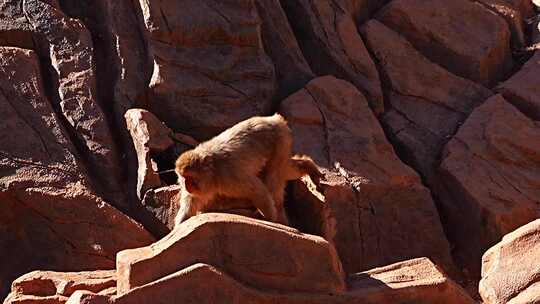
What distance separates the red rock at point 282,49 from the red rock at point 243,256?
4.51 meters

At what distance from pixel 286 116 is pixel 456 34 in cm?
289

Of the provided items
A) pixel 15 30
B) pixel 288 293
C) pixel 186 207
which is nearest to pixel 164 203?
pixel 186 207

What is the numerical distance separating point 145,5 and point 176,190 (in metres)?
2.46

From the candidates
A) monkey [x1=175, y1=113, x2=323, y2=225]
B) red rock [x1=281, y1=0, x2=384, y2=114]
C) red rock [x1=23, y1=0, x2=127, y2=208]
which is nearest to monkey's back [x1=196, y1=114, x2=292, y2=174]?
monkey [x1=175, y1=113, x2=323, y2=225]

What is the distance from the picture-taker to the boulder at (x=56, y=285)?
8.59m

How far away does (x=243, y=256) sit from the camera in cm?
793

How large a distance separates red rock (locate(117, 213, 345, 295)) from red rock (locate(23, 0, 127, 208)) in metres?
3.25

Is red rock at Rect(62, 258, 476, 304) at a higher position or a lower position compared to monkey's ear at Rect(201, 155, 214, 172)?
lower

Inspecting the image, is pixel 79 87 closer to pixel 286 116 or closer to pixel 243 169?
pixel 286 116

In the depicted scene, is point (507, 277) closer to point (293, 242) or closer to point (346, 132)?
point (293, 242)

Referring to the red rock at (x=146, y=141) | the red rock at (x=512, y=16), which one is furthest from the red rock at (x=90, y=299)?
the red rock at (x=512, y=16)

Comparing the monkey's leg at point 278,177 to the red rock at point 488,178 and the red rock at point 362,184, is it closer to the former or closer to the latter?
the red rock at point 362,184

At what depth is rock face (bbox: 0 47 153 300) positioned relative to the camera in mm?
10461

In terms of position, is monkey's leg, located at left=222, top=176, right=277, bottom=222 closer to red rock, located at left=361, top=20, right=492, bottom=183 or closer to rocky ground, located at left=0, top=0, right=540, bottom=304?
rocky ground, located at left=0, top=0, right=540, bottom=304
